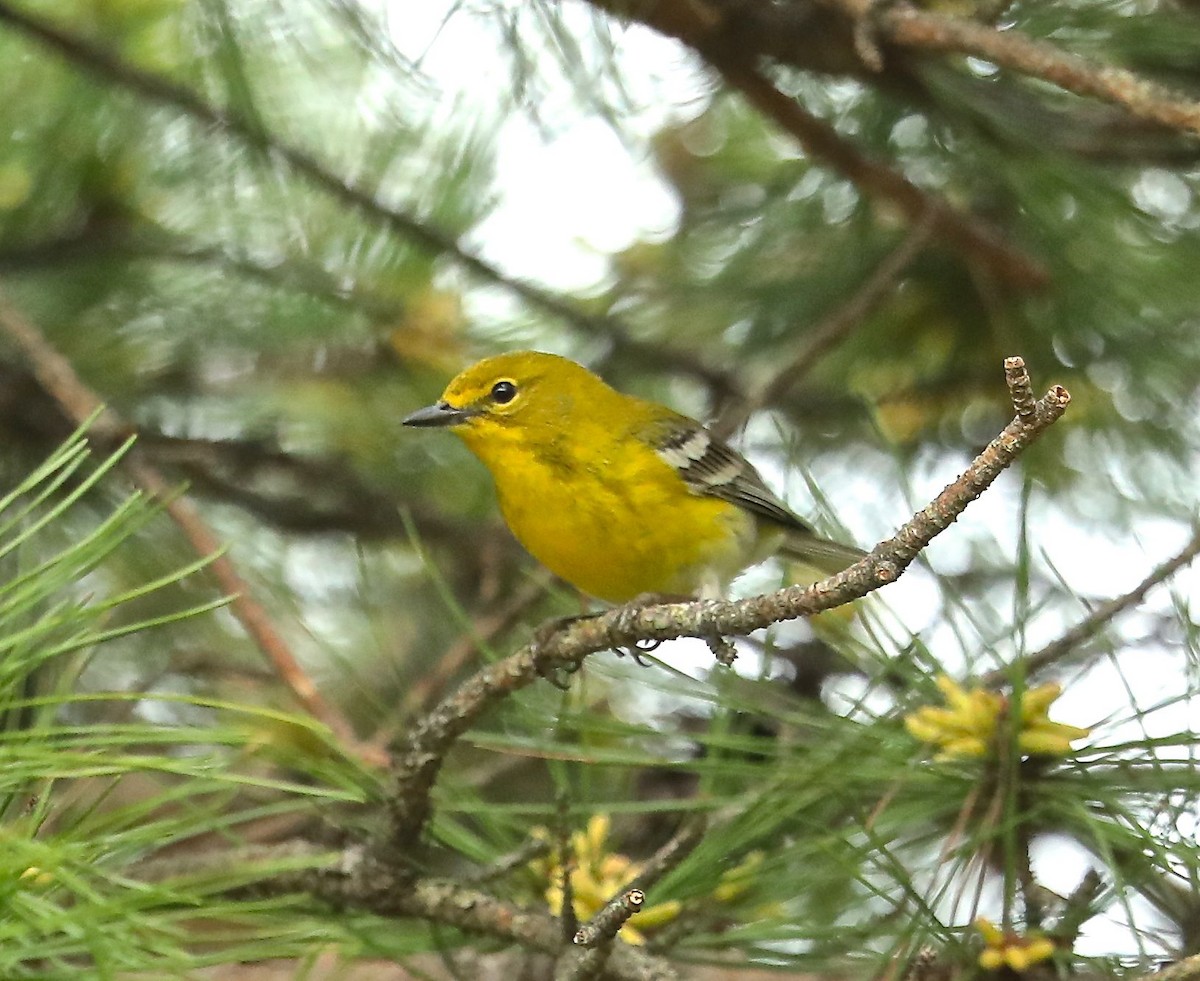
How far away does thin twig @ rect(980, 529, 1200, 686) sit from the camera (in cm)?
128

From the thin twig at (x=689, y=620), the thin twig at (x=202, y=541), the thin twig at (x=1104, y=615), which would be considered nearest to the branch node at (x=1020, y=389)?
the thin twig at (x=689, y=620)

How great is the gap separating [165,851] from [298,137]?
1055 millimetres

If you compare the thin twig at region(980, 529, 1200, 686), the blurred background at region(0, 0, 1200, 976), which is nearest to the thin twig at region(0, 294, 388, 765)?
the blurred background at region(0, 0, 1200, 976)

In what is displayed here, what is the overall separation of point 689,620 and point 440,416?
0.96 metres

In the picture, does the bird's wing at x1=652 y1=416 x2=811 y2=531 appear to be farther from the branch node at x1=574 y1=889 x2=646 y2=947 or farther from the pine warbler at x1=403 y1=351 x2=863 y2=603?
the branch node at x1=574 y1=889 x2=646 y2=947

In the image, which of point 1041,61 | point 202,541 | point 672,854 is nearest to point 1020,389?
point 672,854

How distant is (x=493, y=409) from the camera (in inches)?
80.5

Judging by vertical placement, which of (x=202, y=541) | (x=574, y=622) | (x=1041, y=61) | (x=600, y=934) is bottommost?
(x=600, y=934)

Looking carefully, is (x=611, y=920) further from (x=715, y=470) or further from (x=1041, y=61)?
(x=715, y=470)

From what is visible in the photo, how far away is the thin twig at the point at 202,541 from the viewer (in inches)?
57.2

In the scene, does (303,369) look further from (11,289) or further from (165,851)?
(165,851)

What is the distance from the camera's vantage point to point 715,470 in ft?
6.72

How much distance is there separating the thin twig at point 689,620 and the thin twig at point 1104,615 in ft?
1.05

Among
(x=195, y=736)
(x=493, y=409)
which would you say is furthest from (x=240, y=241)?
(x=195, y=736)
